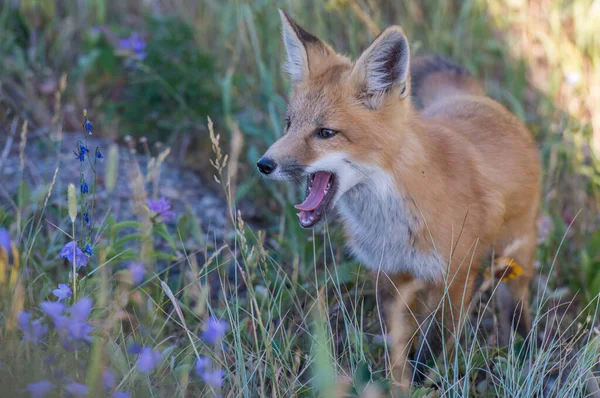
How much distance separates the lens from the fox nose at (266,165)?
2.72m

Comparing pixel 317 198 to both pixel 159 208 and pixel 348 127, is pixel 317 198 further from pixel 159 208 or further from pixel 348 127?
pixel 159 208

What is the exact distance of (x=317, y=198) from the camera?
2.92 meters

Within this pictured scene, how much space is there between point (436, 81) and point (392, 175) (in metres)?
1.37

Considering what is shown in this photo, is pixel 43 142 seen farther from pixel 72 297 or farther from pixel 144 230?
pixel 72 297

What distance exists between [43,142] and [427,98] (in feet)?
8.10

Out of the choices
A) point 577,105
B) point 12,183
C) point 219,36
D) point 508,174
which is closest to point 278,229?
point 508,174

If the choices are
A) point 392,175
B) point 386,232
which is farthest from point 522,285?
point 392,175

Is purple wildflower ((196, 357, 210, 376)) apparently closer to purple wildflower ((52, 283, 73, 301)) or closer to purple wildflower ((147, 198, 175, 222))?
purple wildflower ((52, 283, 73, 301))

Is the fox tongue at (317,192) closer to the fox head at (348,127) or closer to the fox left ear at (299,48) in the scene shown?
the fox head at (348,127)

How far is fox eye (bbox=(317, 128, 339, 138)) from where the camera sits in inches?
114

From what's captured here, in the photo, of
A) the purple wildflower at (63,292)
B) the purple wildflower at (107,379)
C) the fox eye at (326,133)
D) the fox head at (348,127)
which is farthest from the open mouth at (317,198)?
the purple wildflower at (107,379)

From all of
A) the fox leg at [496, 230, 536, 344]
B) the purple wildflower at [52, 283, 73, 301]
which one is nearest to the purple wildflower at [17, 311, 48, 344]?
the purple wildflower at [52, 283, 73, 301]

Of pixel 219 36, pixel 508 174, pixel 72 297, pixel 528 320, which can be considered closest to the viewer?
pixel 72 297

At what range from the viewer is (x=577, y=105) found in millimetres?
4992
